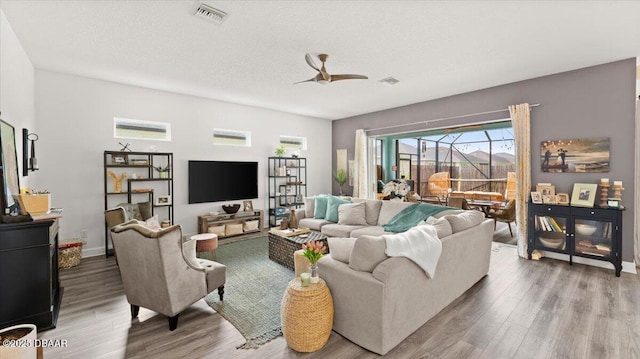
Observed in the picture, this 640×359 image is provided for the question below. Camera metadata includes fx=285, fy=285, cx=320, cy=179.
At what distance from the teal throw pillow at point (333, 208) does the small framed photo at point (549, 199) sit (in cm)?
312

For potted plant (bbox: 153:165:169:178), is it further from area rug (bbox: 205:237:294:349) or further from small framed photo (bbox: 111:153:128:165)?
area rug (bbox: 205:237:294:349)

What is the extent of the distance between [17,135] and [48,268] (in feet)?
5.80

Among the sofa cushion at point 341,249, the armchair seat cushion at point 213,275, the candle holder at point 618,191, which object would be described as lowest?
the armchair seat cushion at point 213,275

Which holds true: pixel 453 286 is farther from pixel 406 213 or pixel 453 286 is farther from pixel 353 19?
pixel 353 19

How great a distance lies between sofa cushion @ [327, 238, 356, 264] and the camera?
7.83ft

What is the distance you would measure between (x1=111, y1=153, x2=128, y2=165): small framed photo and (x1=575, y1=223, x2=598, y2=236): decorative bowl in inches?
278

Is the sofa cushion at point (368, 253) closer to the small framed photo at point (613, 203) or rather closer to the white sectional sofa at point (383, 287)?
the white sectional sofa at point (383, 287)

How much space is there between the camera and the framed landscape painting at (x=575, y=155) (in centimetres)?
402

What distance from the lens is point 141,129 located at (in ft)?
17.2

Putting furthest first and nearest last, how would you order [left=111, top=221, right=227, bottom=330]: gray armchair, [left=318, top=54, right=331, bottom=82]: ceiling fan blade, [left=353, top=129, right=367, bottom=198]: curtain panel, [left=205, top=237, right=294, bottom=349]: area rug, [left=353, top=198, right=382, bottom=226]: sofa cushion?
1. [left=353, top=129, right=367, bottom=198]: curtain panel
2. [left=353, top=198, right=382, bottom=226]: sofa cushion
3. [left=318, top=54, right=331, bottom=82]: ceiling fan blade
4. [left=205, top=237, right=294, bottom=349]: area rug
5. [left=111, top=221, right=227, bottom=330]: gray armchair

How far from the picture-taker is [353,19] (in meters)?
2.82

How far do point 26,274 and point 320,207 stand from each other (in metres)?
4.00

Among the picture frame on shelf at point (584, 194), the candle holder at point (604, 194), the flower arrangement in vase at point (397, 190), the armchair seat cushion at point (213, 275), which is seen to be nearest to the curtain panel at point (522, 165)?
the picture frame on shelf at point (584, 194)

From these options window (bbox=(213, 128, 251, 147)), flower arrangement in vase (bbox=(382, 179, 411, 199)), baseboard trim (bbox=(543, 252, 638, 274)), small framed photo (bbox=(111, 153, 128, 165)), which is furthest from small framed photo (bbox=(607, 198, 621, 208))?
small framed photo (bbox=(111, 153, 128, 165))
